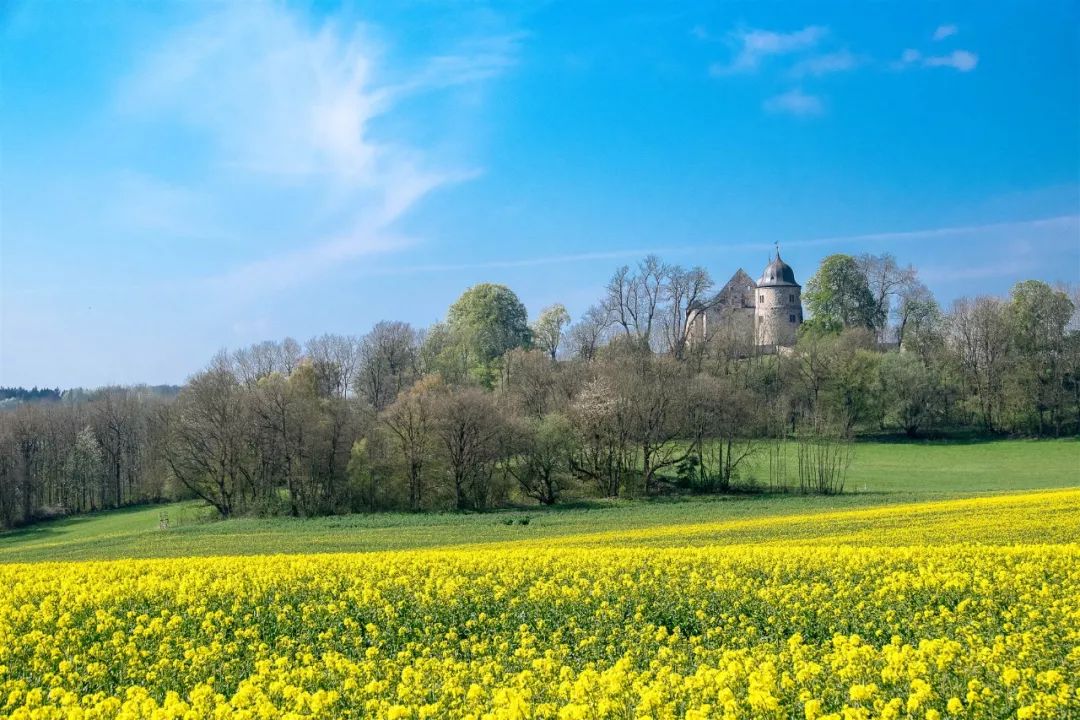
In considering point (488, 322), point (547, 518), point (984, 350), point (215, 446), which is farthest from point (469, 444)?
point (984, 350)

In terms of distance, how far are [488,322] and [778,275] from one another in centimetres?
4512

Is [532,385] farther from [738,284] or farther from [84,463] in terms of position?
[738,284]

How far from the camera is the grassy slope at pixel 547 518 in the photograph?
34.9 meters

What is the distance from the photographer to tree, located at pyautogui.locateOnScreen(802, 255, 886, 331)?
9281 centimetres

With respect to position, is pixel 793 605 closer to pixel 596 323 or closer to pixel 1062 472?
pixel 1062 472

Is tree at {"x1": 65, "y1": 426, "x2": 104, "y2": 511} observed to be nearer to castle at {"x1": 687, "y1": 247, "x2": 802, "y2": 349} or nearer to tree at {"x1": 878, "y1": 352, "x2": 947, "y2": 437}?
castle at {"x1": 687, "y1": 247, "x2": 802, "y2": 349}

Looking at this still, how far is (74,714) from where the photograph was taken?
7664mm

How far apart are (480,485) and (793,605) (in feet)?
134

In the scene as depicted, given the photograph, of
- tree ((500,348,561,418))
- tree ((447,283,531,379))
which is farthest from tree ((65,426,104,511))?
tree ((500,348,561,418))

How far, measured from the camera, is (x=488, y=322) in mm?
89312

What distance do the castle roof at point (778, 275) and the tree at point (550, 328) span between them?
3248 centimetres

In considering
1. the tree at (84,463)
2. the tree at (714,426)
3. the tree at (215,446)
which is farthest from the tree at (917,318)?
the tree at (84,463)

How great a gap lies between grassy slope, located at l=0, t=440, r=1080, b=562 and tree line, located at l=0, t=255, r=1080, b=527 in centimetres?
417

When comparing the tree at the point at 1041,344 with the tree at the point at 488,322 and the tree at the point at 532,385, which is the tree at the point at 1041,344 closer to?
the tree at the point at 532,385
